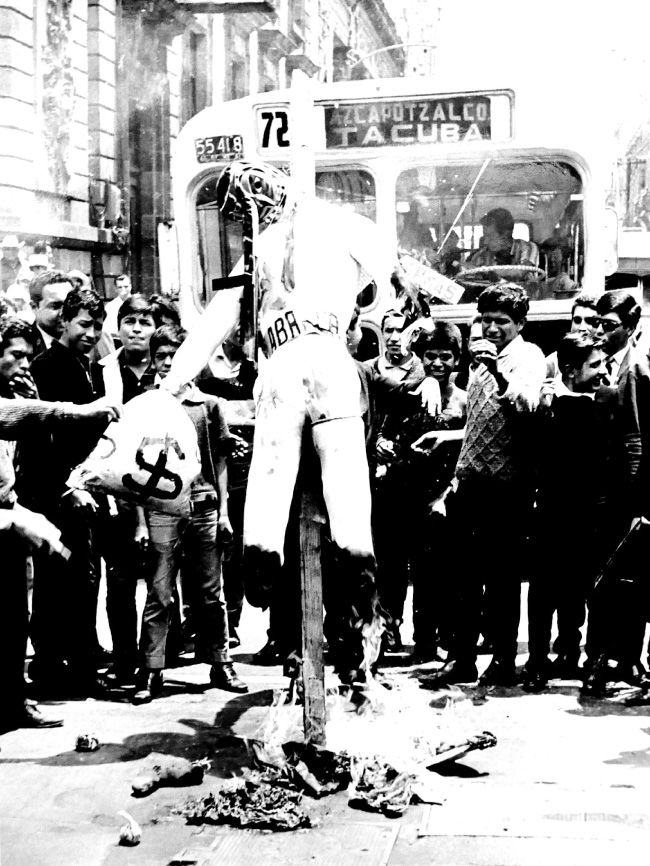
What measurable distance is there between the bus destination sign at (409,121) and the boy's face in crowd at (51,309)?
2.93 metres

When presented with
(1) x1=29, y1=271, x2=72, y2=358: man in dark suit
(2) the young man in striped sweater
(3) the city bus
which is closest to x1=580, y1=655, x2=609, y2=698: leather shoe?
(2) the young man in striped sweater

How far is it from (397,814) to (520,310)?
2629 mm

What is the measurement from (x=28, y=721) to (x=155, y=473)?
4.08 feet

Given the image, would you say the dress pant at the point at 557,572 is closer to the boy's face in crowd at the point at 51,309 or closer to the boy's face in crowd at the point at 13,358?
the boy's face in crowd at the point at 13,358

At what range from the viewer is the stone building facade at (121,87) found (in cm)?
1557

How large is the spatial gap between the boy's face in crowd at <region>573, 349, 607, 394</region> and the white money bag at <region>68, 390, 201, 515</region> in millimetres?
1899

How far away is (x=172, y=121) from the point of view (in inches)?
860

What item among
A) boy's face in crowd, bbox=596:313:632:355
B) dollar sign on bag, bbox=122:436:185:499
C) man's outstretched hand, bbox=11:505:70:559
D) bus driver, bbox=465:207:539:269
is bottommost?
man's outstretched hand, bbox=11:505:70:559

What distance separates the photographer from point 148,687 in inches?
235

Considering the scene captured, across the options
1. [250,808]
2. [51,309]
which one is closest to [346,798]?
[250,808]

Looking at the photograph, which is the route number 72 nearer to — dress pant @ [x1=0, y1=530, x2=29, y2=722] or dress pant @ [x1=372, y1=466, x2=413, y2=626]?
dress pant @ [x1=372, y1=466, x2=413, y2=626]

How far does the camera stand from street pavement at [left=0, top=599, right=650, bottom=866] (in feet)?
13.2

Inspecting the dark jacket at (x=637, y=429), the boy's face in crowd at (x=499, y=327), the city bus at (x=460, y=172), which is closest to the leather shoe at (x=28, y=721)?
the boy's face in crowd at (x=499, y=327)

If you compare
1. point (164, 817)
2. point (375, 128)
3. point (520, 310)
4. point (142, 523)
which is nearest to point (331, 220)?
point (520, 310)
